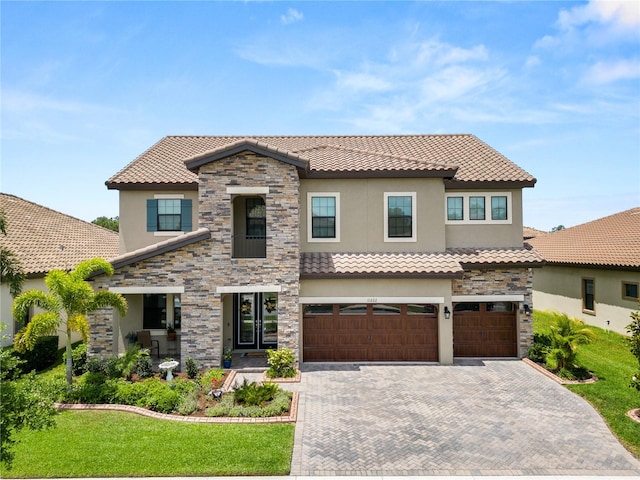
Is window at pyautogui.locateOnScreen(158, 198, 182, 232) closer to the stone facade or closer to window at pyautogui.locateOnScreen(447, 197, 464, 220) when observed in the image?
window at pyautogui.locateOnScreen(447, 197, 464, 220)

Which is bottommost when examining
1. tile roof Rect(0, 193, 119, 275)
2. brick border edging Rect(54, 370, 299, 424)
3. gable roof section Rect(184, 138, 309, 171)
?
brick border edging Rect(54, 370, 299, 424)

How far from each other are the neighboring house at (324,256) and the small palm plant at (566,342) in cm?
172

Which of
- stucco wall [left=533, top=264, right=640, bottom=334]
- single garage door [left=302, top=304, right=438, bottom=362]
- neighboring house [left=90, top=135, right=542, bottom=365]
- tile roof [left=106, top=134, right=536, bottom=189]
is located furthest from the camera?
stucco wall [left=533, top=264, right=640, bottom=334]

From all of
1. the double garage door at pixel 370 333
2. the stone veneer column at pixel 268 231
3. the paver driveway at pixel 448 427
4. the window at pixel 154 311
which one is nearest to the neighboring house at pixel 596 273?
the paver driveway at pixel 448 427

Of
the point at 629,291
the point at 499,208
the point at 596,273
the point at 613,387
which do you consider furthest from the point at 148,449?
the point at 596,273

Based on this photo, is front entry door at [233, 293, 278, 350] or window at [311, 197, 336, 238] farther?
front entry door at [233, 293, 278, 350]

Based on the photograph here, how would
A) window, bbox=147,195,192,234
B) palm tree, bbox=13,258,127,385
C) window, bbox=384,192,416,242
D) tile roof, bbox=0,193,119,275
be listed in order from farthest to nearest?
tile roof, bbox=0,193,119,275, window, bbox=147,195,192,234, window, bbox=384,192,416,242, palm tree, bbox=13,258,127,385

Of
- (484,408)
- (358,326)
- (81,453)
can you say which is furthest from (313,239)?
(81,453)

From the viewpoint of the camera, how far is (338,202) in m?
16.2

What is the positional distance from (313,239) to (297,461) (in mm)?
9455

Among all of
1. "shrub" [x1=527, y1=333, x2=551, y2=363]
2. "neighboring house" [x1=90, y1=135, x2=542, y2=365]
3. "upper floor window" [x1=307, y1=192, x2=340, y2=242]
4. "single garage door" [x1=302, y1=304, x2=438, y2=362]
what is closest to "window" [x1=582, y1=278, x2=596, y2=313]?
"shrub" [x1=527, y1=333, x2=551, y2=363]

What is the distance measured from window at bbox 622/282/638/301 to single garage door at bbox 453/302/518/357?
7.76m

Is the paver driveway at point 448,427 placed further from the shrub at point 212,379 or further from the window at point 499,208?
the window at point 499,208

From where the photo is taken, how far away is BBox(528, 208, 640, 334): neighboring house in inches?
744
